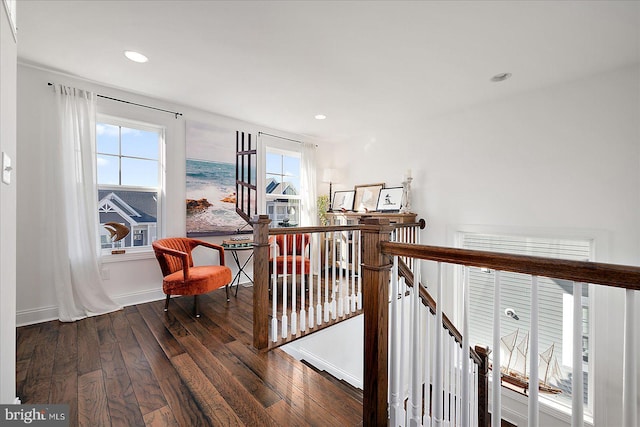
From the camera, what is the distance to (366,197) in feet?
15.3

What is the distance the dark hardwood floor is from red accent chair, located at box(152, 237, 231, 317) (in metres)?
0.33

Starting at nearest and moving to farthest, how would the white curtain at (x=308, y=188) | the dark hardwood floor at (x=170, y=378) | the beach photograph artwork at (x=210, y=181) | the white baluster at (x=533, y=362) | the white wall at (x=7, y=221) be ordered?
the white baluster at (x=533, y=362)
the white wall at (x=7, y=221)
the dark hardwood floor at (x=170, y=378)
the beach photograph artwork at (x=210, y=181)
the white curtain at (x=308, y=188)

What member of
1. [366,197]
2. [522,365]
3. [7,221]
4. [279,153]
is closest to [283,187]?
[279,153]

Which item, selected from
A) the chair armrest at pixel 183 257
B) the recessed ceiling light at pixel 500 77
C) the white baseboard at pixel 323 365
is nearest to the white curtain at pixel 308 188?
the white baseboard at pixel 323 365

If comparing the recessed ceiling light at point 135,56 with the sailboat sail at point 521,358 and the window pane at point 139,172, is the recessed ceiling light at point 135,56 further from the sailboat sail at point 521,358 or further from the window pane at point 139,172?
the sailboat sail at point 521,358

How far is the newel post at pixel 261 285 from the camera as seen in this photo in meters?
2.16

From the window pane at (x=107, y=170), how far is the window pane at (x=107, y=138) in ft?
0.26

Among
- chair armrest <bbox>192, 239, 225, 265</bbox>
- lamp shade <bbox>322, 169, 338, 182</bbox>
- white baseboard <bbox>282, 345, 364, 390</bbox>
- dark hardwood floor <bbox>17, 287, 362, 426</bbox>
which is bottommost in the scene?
white baseboard <bbox>282, 345, 364, 390</bbox>

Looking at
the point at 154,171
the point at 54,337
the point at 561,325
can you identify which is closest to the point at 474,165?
the point at 561,325

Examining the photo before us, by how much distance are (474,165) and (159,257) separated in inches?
154

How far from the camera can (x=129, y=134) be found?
3256 millimetres

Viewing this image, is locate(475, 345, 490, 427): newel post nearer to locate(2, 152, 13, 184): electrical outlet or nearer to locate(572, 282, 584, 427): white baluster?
locate(572, 282, 584, 427): white baluster

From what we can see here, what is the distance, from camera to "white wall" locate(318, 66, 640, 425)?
253 centimetres

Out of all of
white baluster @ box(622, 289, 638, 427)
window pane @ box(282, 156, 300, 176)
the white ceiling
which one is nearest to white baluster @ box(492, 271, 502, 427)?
white baluster @ box(622, 289, 638, 427)
